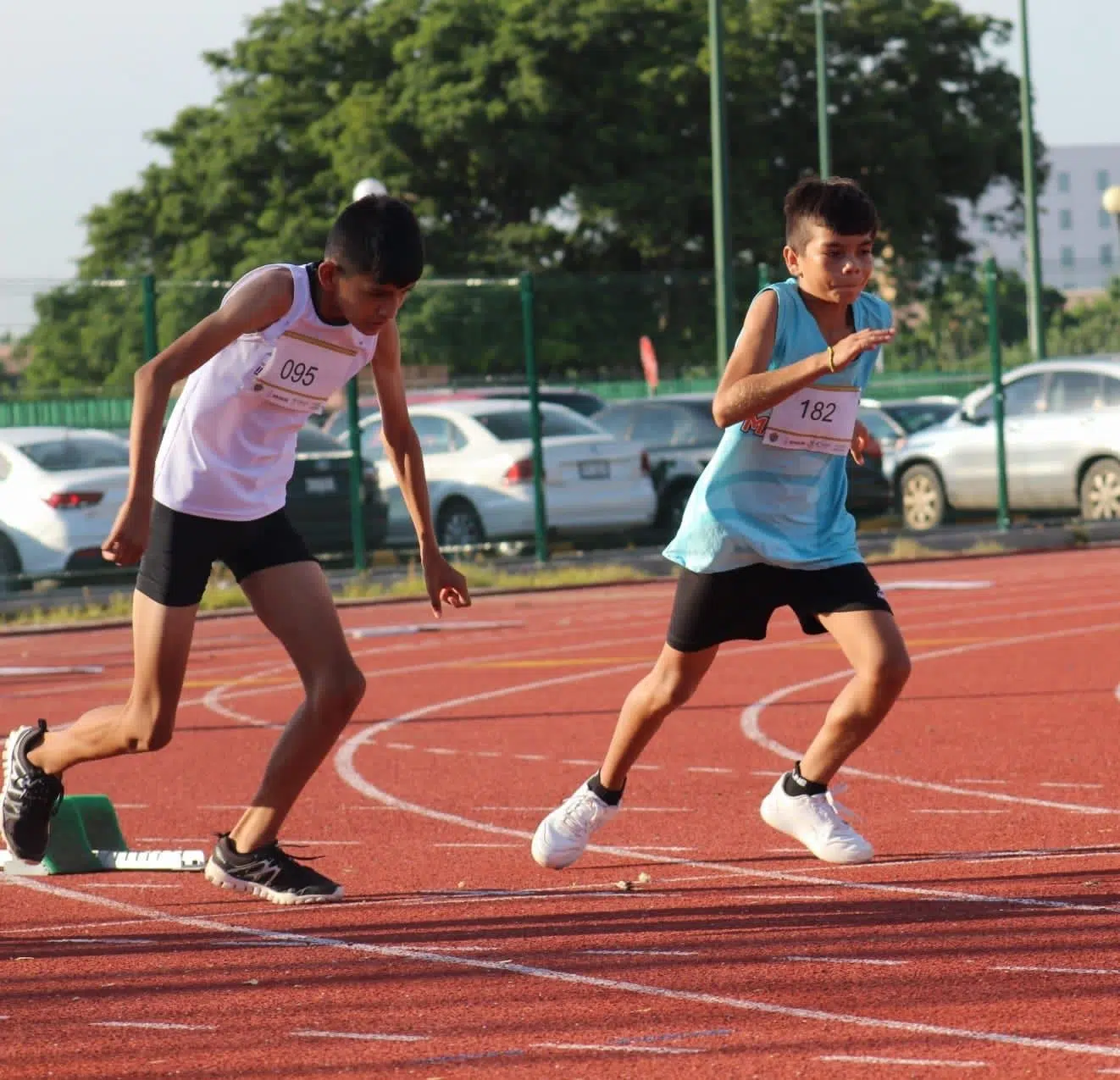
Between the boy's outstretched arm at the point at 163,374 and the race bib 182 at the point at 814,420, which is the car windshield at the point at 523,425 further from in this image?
the boy's outstretched arm at the point at 163,374

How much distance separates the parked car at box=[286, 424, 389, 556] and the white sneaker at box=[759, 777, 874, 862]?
13.2 metres

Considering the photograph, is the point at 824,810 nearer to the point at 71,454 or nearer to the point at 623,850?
the point at 623,850

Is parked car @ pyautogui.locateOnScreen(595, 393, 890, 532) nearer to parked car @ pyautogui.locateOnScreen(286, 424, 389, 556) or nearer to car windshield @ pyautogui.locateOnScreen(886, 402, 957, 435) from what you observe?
parked car @ pyautogui.locateOnScreen(286, 424, 389, 556)

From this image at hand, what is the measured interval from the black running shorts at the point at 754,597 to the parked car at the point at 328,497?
13.2 m

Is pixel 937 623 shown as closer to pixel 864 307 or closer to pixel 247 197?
pixel 864 307

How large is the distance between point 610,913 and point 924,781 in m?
2.61

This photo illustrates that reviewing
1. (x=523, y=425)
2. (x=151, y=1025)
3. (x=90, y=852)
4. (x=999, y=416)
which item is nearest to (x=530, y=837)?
(x=90, y=852)

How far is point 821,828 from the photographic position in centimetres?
670

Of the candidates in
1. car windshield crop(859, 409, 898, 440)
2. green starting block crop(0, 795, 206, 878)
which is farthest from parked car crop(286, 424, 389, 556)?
green starting block crop(0, 795, 206, 878)

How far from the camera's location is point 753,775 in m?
8.80

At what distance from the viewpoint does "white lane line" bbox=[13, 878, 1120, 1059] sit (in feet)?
14.9

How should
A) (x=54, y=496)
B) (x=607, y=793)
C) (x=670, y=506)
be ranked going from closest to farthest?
(x=607, y=793), (x=54, y=496), (x=670, y=506)

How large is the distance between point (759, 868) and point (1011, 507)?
17622 millimetres

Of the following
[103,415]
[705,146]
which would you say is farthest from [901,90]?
[103,415]
